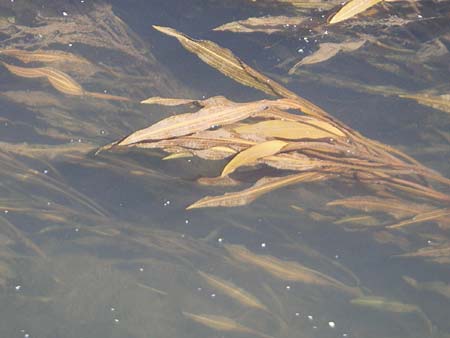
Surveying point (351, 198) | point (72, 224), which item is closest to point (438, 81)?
point (351, 198)

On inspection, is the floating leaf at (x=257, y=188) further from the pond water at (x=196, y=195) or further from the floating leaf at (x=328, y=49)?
the floating leaf at (x=328, y=49)

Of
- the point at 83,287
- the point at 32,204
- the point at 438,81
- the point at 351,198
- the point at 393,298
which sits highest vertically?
the point at 438,81

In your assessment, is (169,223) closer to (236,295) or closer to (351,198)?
(236,295)

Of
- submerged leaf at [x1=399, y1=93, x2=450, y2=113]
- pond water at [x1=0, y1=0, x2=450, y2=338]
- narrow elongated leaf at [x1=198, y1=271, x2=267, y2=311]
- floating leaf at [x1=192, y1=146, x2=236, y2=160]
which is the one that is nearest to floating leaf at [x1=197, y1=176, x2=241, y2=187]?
pond water at [x1=0, y1=0, x2=450, y2=338]

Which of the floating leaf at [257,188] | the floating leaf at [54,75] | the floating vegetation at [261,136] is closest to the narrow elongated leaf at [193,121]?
the floating vegetation at [261,136]

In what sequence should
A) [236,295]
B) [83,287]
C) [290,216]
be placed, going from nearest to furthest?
[290,216], [236,295], [83,287]

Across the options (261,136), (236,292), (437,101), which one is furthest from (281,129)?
(236,292)
